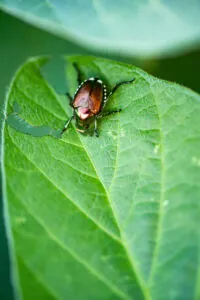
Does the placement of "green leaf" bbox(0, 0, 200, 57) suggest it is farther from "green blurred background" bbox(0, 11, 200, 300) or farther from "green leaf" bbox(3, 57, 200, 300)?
"green blurred background" bbox(0, 11, 200, 300)

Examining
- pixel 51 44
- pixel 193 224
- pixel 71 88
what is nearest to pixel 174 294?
pixel 193 224

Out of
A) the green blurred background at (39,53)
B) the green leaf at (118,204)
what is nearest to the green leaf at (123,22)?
the green leaf at (118,204)

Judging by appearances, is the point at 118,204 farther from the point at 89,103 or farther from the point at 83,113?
the point at 89,103

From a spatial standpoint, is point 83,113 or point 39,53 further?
point 39,53

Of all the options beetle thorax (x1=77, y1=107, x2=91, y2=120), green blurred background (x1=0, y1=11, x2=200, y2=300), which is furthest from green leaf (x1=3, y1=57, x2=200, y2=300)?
green blurred background (x1=0, y1=11, x2=200, y2=300)

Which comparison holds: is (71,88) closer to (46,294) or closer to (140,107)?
(140,107)

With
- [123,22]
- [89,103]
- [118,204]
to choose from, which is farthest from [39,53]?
[118,204]
